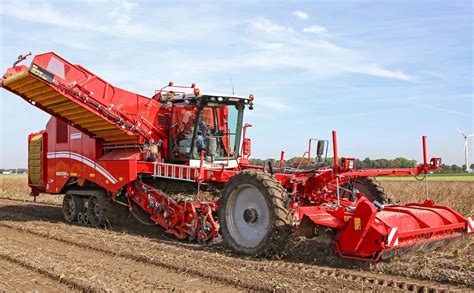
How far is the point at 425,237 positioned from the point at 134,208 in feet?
Answer: 19.1

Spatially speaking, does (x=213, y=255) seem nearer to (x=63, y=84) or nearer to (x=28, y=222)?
(x=63, y=84)

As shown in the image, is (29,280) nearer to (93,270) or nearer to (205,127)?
(93,270)

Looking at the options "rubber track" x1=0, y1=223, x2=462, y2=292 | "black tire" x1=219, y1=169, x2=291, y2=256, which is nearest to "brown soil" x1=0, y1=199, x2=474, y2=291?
"rubber track" x1=0, y1=223, x2=462, y2=292

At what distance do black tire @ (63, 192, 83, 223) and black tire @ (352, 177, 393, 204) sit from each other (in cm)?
610

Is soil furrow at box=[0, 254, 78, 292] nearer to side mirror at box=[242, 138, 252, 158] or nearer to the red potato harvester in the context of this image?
the red potato harvester

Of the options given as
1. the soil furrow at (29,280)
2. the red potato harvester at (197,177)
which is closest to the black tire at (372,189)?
the red potato harvester at (197,177)

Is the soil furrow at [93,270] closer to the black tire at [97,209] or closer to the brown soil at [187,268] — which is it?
the brown soil at [187,268]

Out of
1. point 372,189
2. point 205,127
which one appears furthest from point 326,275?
point 205,127

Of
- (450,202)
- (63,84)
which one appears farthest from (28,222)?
(450,202)

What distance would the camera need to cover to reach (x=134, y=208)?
10172 millimetres

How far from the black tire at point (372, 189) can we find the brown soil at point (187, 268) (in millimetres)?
2514

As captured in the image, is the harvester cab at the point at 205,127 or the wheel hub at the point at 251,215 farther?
the harvester cab at the point at 205,127

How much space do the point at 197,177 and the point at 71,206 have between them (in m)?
4.48

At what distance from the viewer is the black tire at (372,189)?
29.4ft
